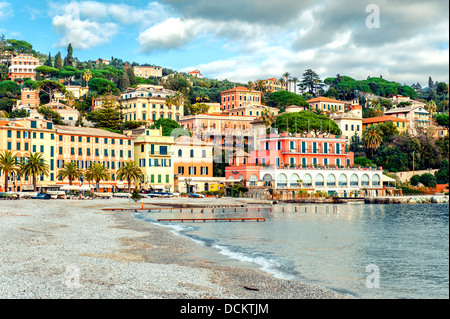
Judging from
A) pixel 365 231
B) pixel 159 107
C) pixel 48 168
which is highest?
pixel 159 107

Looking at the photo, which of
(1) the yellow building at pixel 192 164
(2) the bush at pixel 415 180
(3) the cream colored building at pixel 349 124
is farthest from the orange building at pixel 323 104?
(1) the yellow building at pixel 192 164

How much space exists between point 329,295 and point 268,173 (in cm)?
7250

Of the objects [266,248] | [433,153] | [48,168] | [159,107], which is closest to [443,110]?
[433,153]

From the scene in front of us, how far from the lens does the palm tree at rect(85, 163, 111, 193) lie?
7819 cm

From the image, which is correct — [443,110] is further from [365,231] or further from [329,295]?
[329,295]

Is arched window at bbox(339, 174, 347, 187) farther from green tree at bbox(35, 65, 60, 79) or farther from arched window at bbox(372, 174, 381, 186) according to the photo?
green tree at bbox(35, 65, 60, 79)

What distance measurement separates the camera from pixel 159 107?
5187 inches

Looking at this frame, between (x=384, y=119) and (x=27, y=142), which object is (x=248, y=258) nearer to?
Answer: (x=27, y=142)

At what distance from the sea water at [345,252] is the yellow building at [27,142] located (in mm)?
35860

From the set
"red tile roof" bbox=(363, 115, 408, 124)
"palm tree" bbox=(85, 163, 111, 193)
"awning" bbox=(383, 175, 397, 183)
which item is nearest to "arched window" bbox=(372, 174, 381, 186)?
"awning" bbox=(383, 175, 397, 183)

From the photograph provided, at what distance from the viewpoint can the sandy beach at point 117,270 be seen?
1703cm

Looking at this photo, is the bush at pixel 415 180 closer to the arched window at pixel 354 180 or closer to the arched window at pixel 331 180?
the arched window at pixel 354 180

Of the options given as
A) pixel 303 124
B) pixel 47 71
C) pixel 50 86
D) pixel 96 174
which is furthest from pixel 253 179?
pixel 47 71

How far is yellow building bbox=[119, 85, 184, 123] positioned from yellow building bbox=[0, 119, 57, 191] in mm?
49484
